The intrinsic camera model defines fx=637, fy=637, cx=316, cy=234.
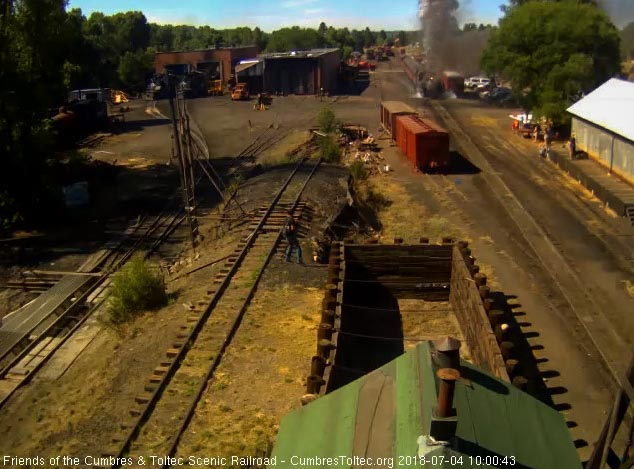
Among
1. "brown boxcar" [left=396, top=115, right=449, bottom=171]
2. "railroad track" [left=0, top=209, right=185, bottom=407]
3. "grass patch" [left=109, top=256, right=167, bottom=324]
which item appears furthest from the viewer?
"brown boxcar" [left=396, top=115, right=449, bottom=171]

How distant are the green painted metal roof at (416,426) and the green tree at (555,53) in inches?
1330

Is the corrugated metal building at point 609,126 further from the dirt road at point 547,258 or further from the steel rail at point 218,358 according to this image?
the steel rail at point 218,358

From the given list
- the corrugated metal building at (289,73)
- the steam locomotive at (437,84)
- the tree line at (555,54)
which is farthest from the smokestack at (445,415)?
the corrugated metal building at (289,73)

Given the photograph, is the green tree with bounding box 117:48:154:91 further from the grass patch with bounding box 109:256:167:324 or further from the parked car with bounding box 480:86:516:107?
the grass patch with bounding box 109:256:167:324

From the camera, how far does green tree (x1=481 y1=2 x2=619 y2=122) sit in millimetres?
36688

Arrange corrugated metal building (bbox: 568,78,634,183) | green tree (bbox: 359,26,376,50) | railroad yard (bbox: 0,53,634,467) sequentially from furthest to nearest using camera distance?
green tree (bbox: 359,26,376,50), corrugated metal building (bbox: 568,78,634,183), railroad yard (bbox: 0,53,634,467)

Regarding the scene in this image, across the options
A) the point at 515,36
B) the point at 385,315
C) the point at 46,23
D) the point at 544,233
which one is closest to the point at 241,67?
the point at 515,36

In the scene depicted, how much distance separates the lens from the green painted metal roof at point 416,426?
455 cm

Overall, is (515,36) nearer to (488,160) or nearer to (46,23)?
(488,160)

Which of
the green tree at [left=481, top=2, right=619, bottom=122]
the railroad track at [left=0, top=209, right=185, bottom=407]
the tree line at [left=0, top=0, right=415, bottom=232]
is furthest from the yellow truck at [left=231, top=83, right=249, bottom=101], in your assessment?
the railroad track at [left=0, top=209, right=185, bottom=407]

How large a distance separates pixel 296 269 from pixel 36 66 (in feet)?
57.0

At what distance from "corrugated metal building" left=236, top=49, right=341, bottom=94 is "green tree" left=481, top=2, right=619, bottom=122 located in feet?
83.4

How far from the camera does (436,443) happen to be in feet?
14.1

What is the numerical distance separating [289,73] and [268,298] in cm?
5191
